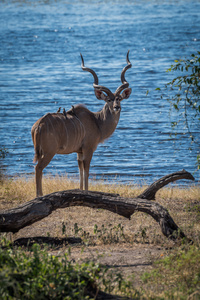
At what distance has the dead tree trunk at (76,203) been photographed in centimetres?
586

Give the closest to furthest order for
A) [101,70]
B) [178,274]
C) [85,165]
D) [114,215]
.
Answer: [178,274] → [114,215] → [85,165] → [101,70]

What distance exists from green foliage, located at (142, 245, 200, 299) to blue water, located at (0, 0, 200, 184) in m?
3.71

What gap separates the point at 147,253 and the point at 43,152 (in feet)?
8.35

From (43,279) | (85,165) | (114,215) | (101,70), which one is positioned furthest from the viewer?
(101,70)

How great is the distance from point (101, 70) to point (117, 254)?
81.6 ft

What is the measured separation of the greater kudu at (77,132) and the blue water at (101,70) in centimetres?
178

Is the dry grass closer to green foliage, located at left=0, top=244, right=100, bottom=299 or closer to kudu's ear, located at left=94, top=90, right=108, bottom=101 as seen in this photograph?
kudu's ear, located at left=94, top=90, right=108, bottom=101

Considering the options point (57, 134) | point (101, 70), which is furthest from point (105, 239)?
point (101, 70)

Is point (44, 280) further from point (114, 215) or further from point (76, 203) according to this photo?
point (114, 215)

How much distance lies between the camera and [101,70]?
29.9m

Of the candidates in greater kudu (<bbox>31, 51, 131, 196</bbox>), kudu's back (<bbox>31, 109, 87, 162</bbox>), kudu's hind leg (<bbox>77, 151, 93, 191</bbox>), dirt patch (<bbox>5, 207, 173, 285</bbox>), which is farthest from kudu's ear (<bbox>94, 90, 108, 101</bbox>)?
dirt patch (<bbox>5, 207, 173, 285</bbox>)

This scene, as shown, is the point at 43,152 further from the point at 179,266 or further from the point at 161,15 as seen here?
the point at 161,15

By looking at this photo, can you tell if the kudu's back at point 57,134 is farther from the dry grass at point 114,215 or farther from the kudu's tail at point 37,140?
the dry grass at point 114,215

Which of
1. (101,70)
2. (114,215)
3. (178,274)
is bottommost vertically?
(178,274)
